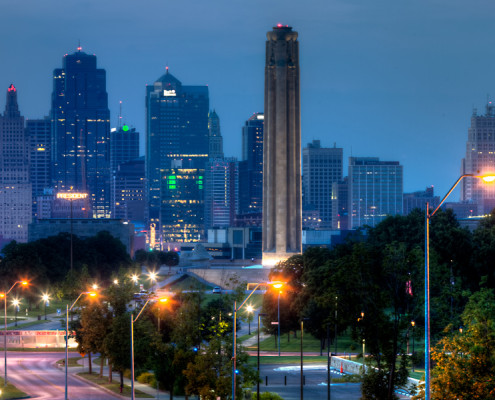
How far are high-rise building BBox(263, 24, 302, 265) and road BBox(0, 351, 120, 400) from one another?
77409mm

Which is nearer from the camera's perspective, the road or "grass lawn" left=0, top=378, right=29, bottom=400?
"grass lawn" left=0, top=378, right=29, bottom=400

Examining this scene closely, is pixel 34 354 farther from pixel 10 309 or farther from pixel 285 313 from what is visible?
pixel 10 309

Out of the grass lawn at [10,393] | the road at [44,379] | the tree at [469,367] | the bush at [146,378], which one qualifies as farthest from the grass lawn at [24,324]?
the tree at [469,367]

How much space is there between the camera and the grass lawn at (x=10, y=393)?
256 feet

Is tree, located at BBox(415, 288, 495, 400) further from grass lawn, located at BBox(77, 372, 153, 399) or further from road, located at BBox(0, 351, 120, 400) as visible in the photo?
road, located at BBox(0, 351, 120, 400)

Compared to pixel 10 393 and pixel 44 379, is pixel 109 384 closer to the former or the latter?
pixel 44 379

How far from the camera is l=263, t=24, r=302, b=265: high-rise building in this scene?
18012cm

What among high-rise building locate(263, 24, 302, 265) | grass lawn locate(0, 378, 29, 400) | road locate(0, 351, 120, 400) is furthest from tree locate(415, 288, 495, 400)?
high-rise building locate(263, 24, 302, 265)

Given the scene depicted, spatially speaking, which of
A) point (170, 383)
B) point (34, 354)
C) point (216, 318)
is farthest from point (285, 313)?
point (170, 383)

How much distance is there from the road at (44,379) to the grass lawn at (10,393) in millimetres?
638

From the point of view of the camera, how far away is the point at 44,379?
292 feet

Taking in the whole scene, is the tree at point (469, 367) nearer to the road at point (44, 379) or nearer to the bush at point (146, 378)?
the road at point (44, 379)

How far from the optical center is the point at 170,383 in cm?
7544

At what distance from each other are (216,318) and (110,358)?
8.62m
